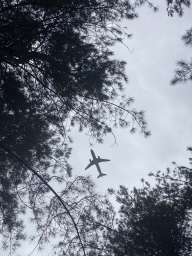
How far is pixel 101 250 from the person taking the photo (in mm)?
6172

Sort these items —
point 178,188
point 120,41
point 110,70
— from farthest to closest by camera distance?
point 178,188, point 110,70, point 120,41

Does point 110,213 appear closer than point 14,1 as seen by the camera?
No

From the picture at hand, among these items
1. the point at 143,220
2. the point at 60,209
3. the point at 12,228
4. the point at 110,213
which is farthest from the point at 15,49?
the point at 143,220

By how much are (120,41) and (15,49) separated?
88.7 inches

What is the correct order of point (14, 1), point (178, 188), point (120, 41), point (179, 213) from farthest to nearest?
1. point (178, 188)
2. point (179, 213)
3. point (120, 41)
4. point (14, 1)

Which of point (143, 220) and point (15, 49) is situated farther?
point (143, 220)

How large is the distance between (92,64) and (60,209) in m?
3.31

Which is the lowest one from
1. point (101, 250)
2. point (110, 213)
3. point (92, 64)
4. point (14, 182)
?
point (101, 250)

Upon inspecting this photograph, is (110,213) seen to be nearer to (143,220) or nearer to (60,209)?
(143,220)

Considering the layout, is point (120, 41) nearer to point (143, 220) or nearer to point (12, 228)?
point (143, 220)

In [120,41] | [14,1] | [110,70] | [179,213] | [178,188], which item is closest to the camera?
[14,1]

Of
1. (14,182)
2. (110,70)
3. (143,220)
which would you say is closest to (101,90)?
(110,70)

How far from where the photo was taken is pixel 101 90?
5602 mm

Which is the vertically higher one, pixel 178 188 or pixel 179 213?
pixel 178 188
